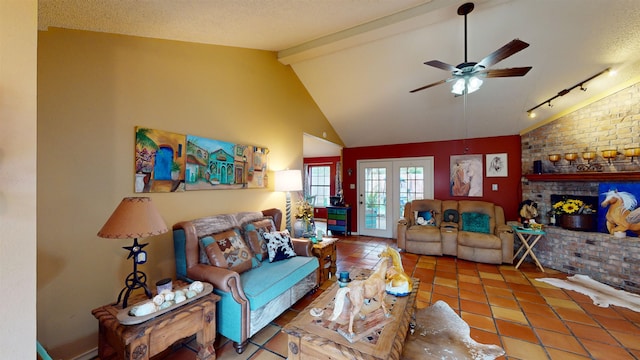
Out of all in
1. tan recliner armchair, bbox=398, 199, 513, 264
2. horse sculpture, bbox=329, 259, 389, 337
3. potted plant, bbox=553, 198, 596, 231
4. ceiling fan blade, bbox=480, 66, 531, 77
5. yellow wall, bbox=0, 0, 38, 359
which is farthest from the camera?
tan recliner armchair, bbox=398, 199, 513, 264

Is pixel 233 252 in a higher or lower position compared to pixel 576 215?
lower

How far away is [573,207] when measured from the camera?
3.59m

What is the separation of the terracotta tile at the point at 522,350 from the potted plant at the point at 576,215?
8.71 ft

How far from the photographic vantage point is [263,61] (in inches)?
132

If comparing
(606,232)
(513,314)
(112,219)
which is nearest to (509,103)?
(606,232)

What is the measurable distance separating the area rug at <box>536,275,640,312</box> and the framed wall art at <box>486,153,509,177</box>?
6.84 feet

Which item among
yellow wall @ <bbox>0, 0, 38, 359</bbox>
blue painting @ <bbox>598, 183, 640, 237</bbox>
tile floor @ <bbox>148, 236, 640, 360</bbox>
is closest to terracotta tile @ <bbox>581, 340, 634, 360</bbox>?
tile floor @ <bbox>148, 236, 640, 360</bbox>

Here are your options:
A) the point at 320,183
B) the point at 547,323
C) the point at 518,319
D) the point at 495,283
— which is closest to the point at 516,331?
the point at 518,319

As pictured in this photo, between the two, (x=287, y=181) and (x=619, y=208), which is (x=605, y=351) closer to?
(x=619, y=208)

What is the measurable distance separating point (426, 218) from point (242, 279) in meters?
3.79

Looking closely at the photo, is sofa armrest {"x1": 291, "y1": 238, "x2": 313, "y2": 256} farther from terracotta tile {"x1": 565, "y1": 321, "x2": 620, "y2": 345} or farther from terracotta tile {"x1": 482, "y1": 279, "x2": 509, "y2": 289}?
terracotta tile {"x1": 565, "y1": 321, "x2": 620, "y2": 345}

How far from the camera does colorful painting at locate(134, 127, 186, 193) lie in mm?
2018

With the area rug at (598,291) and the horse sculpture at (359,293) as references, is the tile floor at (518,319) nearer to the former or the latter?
the area rug at (598,291)

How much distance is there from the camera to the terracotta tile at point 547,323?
2170mm
